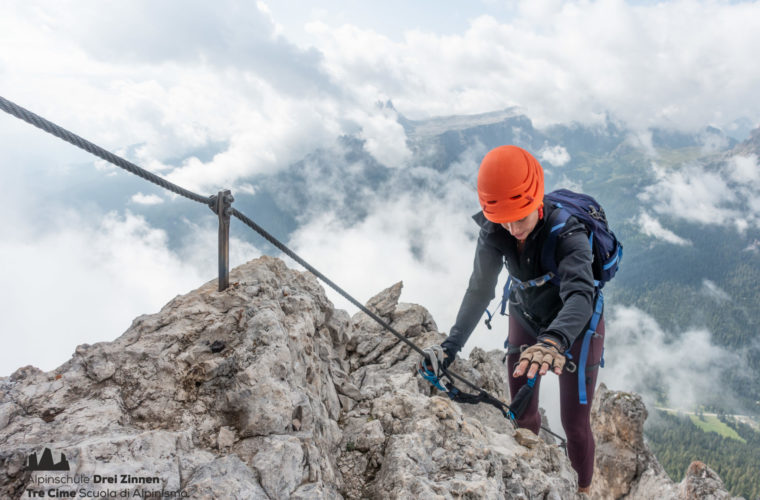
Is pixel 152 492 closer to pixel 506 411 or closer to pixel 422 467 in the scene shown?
pixel 422 467

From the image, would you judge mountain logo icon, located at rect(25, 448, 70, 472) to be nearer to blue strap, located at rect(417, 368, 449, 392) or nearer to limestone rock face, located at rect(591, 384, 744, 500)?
A: blue strap, located at rect(417, 368, 449, 392)

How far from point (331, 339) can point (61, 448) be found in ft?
16.7

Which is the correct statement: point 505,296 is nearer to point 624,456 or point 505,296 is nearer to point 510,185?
point 510,185

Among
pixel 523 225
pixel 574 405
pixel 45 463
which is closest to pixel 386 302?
pixel 574 405

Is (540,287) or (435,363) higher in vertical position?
(540,287)

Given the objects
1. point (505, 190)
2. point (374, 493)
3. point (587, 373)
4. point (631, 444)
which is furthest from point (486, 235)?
point (631, 444)

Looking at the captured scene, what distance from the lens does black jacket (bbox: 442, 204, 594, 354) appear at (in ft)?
14.5

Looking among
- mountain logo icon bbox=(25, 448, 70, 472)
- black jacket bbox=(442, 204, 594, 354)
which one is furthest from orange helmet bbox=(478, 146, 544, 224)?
mountain logo icon bbox=(25, 448, 70, 472)

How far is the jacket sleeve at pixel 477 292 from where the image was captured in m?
5.92

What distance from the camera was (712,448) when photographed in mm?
149375

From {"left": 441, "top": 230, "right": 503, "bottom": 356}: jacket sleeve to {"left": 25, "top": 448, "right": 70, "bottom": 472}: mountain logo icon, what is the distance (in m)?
4.67

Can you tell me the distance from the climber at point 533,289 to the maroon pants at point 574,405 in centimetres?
2

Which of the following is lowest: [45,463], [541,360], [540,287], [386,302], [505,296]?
[45,463]

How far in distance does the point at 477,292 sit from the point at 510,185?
2068mm
